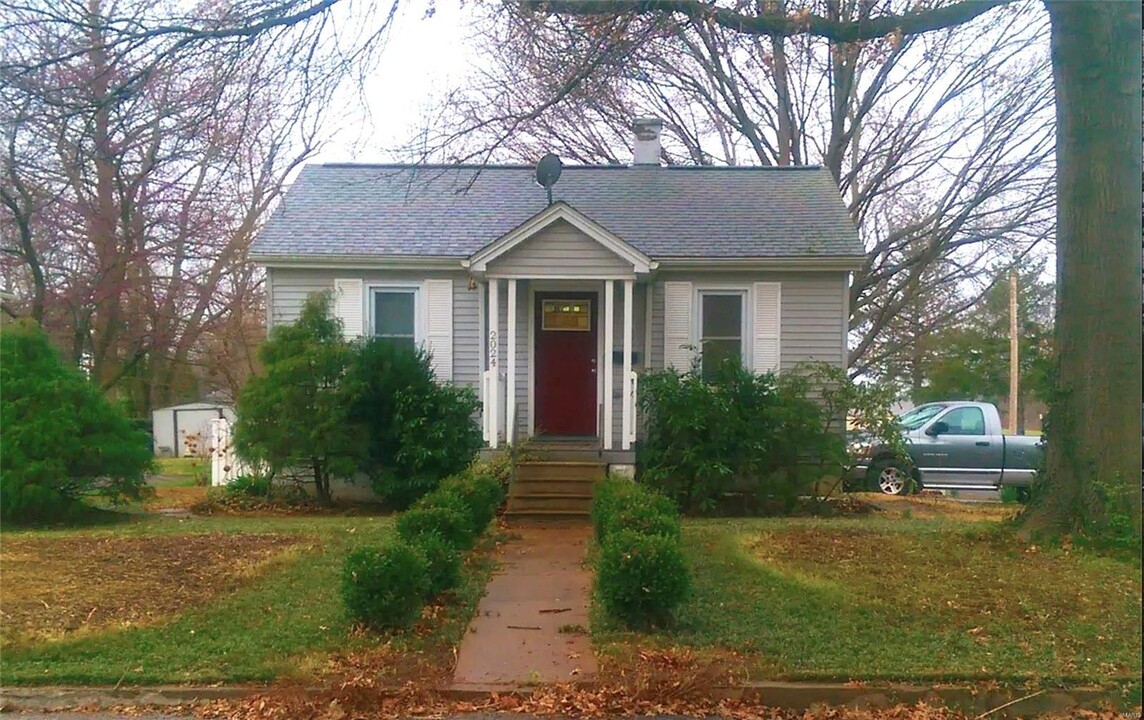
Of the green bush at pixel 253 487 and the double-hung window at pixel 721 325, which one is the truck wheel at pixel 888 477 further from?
the green bush at pixel 253 487

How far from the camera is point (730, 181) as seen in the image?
16812mm

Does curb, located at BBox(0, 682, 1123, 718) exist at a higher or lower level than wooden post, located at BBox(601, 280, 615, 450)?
lower

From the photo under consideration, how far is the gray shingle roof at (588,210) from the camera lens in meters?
14.5

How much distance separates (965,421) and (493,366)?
8.74m

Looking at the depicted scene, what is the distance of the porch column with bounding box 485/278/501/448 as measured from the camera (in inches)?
529

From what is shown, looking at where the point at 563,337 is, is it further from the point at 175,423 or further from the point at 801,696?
the point at 175,423

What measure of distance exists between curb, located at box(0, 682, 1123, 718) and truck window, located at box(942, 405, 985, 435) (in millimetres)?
11867

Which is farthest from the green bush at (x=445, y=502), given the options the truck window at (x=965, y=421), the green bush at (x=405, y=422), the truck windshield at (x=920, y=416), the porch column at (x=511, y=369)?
the truck window at (x=965, y=421)

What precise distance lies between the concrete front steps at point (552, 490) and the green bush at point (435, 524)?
384 cm

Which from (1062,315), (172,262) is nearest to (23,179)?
(172,262)

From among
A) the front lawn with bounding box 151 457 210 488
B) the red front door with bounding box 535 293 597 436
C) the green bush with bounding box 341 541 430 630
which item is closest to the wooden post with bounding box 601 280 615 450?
the red front door with bounding box 535 293 597 436

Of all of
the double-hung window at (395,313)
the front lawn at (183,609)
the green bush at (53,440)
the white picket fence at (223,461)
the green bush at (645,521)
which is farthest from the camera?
the white picket fence at (223,461)

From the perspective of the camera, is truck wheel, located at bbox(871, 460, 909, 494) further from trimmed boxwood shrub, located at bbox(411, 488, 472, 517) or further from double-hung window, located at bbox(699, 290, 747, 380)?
trimmed boxwood shrub, located at bbox(411, 488, 472, 517)

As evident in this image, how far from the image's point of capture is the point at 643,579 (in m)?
6.28
